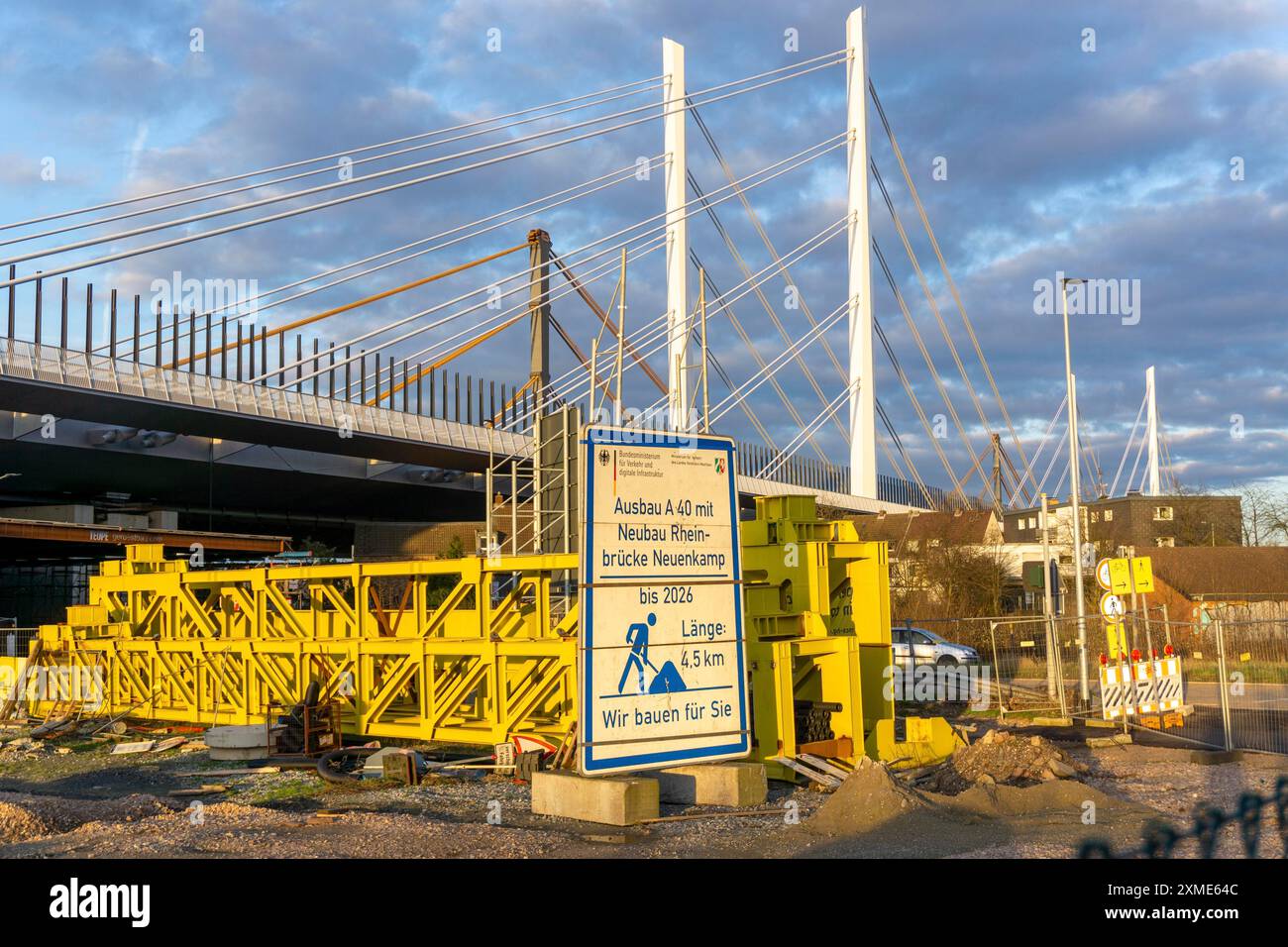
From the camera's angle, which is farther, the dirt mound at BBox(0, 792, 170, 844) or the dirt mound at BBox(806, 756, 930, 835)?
the dirt mound at BBox(0, 792, 170, 844)

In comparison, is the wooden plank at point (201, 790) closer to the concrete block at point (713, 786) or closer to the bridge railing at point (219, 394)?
the concrete block at point (713, 786)

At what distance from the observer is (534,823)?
9383mm

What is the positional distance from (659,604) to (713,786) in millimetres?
1929

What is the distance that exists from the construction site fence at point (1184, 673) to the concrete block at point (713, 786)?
786 cm

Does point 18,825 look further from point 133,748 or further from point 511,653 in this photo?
point 133,748

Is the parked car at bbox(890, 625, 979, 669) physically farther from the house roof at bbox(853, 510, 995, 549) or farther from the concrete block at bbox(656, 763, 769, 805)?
the concrete block at bbox(656, 763, 769, 805)

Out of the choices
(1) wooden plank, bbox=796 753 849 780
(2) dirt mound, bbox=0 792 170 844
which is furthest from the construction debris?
(1) wooden plank, bbox=796 753 849 780

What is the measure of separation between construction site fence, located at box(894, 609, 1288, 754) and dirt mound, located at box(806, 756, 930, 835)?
7508mm

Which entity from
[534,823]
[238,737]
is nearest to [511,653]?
[534,823]

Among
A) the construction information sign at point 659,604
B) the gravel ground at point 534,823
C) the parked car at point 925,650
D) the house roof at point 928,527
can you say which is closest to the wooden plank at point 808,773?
the gravel ground at point 534,823

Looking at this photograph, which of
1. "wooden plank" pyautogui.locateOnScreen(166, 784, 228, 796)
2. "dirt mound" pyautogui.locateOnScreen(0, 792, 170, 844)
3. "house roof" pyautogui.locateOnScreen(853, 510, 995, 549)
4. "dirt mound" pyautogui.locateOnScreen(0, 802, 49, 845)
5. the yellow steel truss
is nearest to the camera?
"dirt mound" pyautogui.locateOnScreen(0, 802, 49, 845)

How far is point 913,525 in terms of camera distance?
158 ft

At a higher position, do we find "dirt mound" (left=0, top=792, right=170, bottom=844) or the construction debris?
"dirt mound" (left=0, top=792, right=170, bottom=844)

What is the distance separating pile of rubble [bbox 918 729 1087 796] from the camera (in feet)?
38.0
